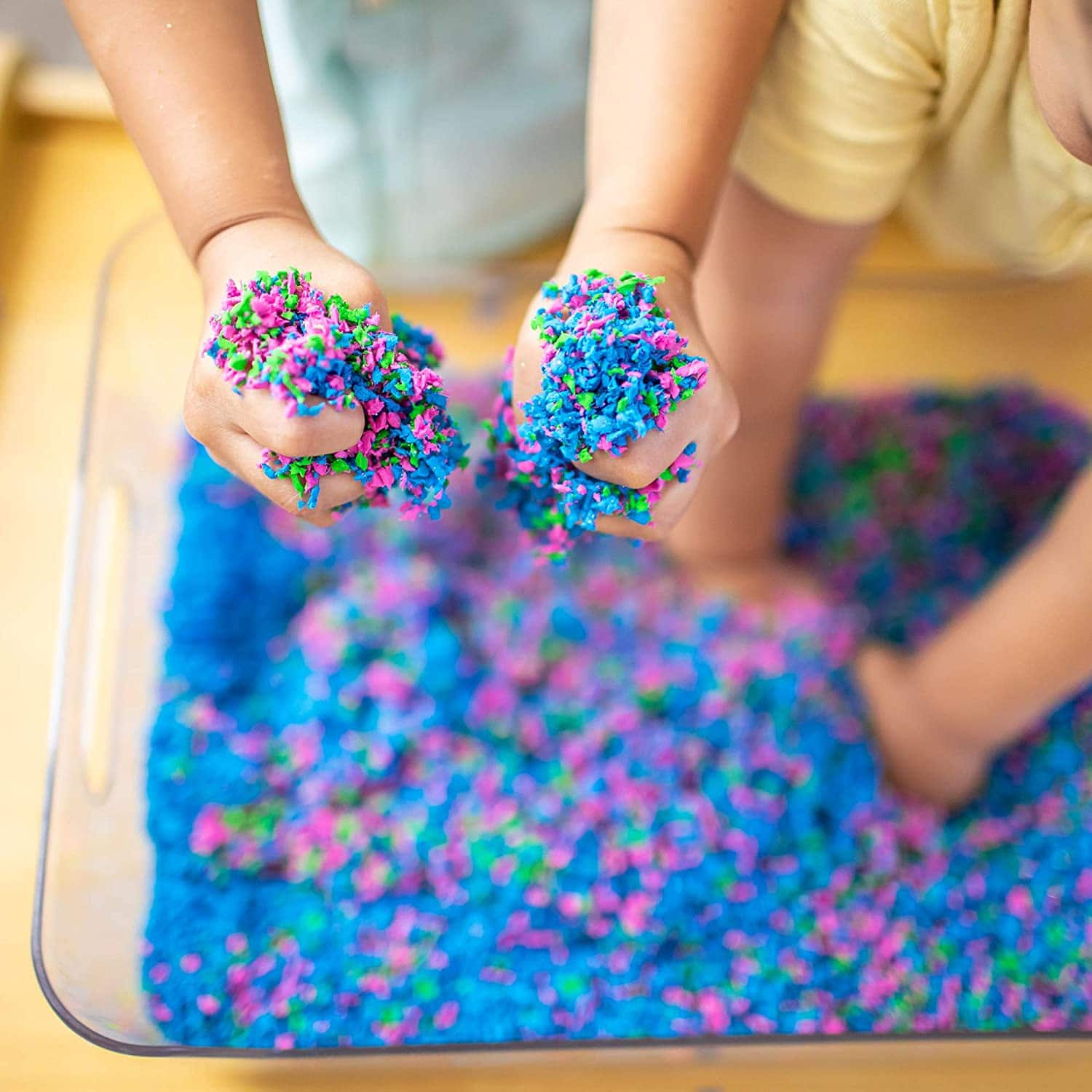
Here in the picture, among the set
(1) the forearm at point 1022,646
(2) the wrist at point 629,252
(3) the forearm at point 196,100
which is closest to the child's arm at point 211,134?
(3) the forearm at point 196,100

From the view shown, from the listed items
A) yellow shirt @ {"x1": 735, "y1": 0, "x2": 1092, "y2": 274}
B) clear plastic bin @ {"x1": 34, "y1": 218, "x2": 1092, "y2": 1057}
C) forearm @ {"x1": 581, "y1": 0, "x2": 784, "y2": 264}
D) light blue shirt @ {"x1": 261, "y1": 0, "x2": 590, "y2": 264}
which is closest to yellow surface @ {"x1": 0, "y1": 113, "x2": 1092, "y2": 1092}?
clear plastic bin @ {"x1": 34, "y1": 218, "x2": 1092, "y2": 1057}

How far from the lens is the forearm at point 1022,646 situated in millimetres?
646

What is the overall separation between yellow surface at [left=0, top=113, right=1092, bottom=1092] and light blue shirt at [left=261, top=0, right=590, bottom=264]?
109mm

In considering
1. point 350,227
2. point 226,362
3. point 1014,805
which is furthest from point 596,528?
point 350,227

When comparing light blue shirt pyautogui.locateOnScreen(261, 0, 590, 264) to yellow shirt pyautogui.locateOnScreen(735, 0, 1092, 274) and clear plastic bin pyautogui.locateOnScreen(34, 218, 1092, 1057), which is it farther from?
yellow shirt pyautogui.locateOnScreen(735, 0, 1092, 274)

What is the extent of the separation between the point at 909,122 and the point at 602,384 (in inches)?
10.7

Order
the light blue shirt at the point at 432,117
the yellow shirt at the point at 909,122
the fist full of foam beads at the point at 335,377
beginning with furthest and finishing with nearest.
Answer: the light blue shirt at the point at 432,117 → the yellow shirt at the point at 909,122 → the fist full of foam beads at the point at 335,377

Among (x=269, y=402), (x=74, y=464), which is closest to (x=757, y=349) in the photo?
(x=269, y=402)

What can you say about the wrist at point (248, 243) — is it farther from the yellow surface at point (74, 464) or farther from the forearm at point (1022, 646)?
the forearm at point (1022, 646)

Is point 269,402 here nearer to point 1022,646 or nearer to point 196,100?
point 196,100

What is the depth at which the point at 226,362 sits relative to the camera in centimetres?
46

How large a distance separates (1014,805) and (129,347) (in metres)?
0.70

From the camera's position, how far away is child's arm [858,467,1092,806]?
2.14 ft

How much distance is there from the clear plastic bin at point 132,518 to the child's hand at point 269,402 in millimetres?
264
